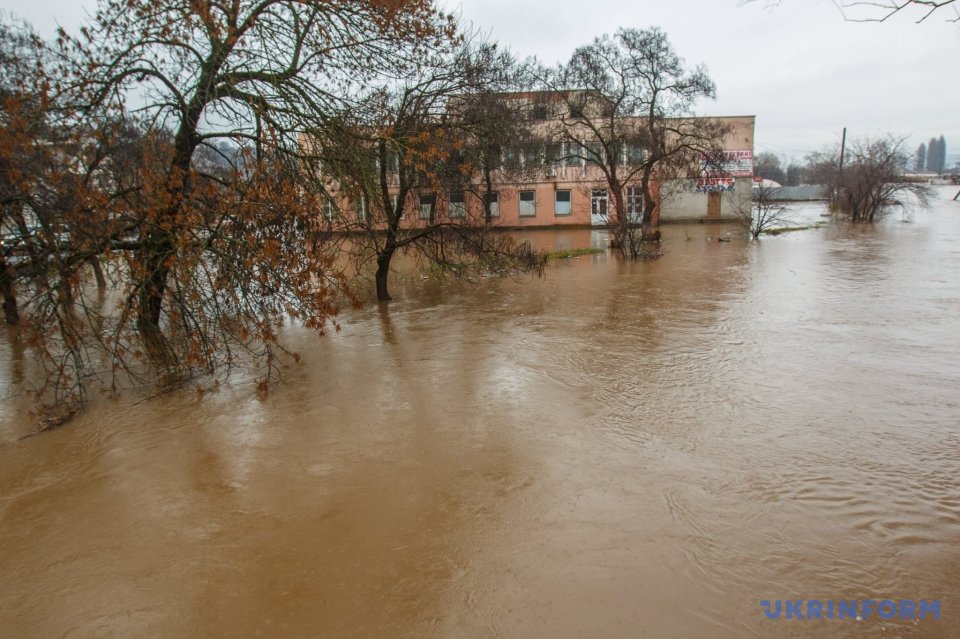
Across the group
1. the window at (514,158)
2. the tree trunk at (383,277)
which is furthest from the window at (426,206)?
the window at (514,158)

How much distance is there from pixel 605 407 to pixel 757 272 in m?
13.0

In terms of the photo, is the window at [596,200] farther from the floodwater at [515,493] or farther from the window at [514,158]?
the floodwater at [515,493]

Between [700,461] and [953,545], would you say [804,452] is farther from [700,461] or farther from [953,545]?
[953,545]

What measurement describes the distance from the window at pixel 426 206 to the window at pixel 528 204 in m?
22.4

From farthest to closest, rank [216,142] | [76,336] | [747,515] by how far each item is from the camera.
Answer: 1. [216,142]
2. [76,336]
3. [747,515]

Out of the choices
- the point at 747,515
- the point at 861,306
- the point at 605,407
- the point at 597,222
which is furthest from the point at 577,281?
the point at 597,222

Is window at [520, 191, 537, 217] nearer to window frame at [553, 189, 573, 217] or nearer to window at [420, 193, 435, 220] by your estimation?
window frame at [553, 189, 573, 217]

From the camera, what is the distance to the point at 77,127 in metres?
8.29

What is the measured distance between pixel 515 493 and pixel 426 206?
504 inches

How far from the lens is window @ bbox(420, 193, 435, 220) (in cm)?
1614

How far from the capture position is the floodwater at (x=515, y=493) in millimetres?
4258

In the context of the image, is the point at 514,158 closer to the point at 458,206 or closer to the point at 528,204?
the point at 528,204

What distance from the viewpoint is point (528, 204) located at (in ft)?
128

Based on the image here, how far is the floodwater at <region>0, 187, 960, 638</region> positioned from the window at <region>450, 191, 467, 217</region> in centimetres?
613
